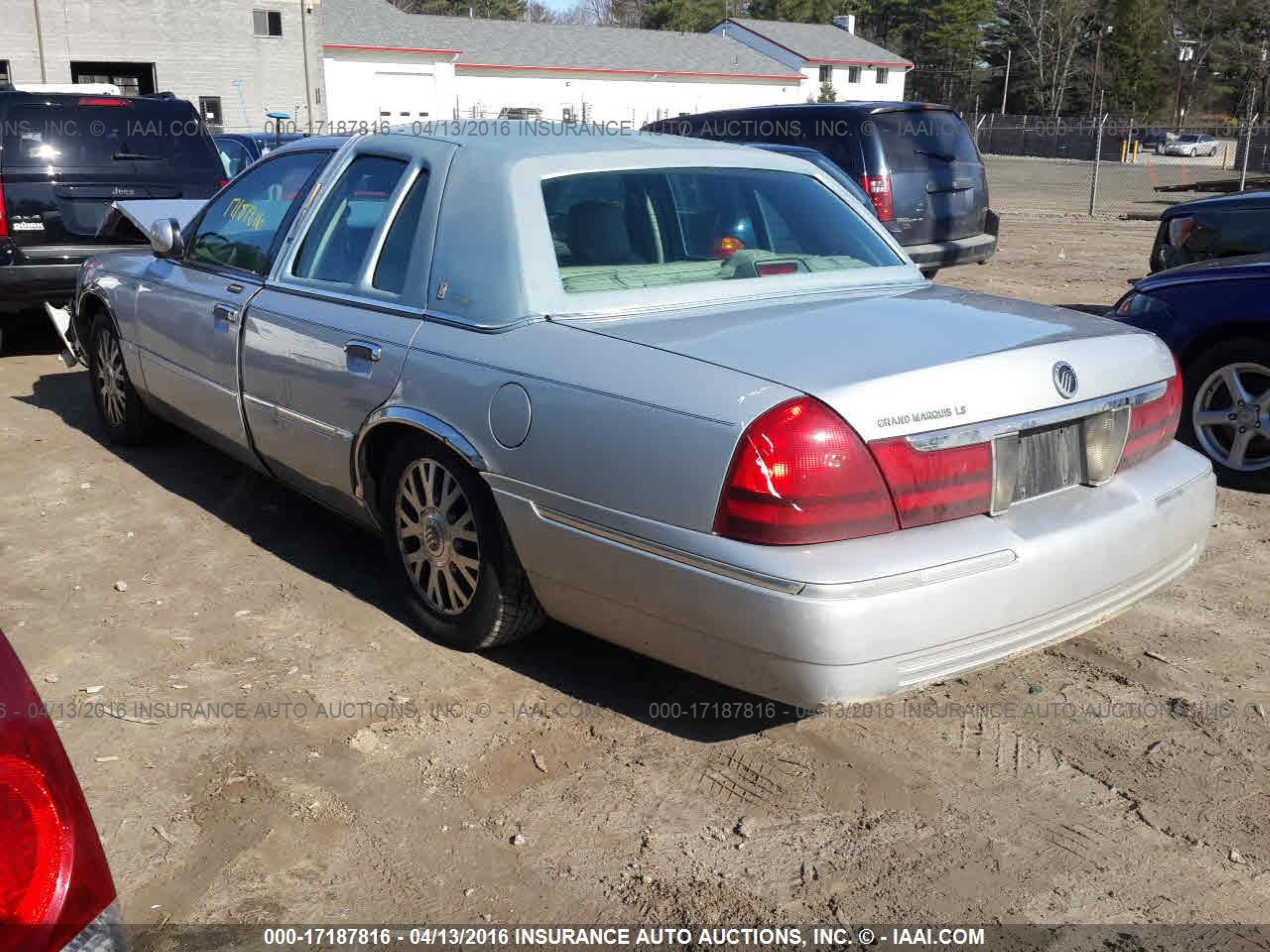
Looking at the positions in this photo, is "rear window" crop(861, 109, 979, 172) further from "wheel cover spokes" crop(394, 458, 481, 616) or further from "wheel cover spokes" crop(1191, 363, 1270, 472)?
"wheel cover spokes" crop(394, 458, 481, 616)

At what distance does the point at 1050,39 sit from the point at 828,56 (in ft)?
79.5

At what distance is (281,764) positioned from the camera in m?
3.43

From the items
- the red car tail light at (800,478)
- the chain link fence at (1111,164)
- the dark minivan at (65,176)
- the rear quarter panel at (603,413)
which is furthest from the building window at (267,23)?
the red car tail light at (800,478)

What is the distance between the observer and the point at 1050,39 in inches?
3219

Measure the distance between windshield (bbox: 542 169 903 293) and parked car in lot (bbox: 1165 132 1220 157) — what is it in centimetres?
5844

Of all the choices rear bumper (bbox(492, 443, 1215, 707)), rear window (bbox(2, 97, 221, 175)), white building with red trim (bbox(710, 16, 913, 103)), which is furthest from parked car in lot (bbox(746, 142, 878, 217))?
white building with red trim (bbox(710, 16, 913, 103))

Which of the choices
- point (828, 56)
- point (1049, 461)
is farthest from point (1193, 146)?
point (1049, 461)

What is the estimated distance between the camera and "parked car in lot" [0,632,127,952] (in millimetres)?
1534

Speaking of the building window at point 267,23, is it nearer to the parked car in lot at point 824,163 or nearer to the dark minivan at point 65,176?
the parked car in lot at point 824,163

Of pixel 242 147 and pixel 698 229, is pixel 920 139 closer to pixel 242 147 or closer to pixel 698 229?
pixel 698 229

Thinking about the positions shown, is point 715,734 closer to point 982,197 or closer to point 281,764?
point 281,764

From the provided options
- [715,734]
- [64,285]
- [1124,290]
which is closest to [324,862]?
[715,734]

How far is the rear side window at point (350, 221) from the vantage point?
434cm

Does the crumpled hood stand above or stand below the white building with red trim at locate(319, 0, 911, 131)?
below
